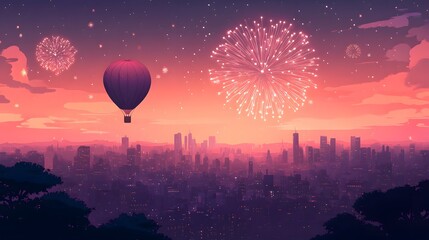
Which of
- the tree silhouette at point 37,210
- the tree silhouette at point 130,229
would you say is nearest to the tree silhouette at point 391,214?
the tree silhouette at point 130,229

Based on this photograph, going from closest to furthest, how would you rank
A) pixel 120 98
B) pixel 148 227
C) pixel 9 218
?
pixel 9 218 < pixel 148 227 < pixel 120 98

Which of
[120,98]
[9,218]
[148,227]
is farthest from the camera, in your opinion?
[120,98]

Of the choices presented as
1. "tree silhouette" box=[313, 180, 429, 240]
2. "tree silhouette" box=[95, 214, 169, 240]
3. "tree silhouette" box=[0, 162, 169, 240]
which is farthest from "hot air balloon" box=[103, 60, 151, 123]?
"tree silhouette" box=[313, 180, 429, 240]

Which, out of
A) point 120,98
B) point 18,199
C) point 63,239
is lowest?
point 63,239

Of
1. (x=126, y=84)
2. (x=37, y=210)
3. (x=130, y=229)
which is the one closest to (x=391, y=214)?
(x=130, y=229)

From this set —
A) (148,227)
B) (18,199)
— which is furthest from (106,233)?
(18,199)

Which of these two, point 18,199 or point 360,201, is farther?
point 360,201

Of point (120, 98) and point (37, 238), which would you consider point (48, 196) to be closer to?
point (37, 238)
